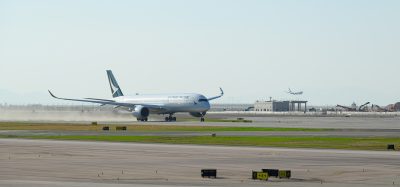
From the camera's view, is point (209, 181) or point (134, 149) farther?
point (134, 149)

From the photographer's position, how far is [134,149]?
2398 inches

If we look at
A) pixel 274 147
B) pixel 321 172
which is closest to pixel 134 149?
pixel 274 147

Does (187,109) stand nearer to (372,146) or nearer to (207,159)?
(372,146)

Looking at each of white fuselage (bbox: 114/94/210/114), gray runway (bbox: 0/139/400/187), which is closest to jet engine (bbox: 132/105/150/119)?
white fuselage (bbox: 114/94/210/114)

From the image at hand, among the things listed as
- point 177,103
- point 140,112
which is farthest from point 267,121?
point 140,112

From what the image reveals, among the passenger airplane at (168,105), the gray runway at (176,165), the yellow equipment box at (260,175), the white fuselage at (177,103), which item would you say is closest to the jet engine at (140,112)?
the passenger airplane at (168,105)

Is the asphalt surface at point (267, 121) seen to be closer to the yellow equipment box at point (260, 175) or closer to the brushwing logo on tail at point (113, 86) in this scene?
the brushwing logo on tail at point (113, 86)

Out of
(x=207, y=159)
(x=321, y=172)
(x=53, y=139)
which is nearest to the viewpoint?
(x=321, y=172)

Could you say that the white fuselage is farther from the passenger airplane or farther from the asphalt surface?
the asphalt surface

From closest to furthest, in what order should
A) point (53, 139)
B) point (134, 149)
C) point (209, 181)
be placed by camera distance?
point (209, 181) → point (134, 149) → point (53, 139)

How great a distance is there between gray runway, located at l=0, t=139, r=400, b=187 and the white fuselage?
265 feet

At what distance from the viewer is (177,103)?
148 meters

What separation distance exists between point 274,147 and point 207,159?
14277mm

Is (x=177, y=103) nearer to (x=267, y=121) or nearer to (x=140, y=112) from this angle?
(x=140, y=112)
